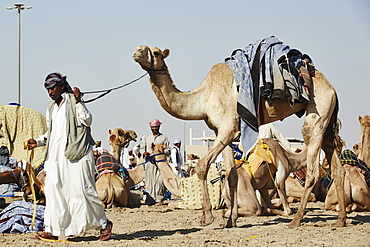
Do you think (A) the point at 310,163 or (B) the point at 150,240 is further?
(A) the point at 310,163

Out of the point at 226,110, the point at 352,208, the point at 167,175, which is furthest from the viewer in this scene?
the point at 167,175

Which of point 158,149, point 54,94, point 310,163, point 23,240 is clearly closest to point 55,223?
point 23,240

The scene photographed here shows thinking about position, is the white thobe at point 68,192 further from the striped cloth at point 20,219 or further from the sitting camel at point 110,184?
the sitting camel at point 110,184

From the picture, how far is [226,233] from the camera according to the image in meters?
7.96

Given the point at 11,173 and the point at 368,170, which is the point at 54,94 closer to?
the point at 11,173

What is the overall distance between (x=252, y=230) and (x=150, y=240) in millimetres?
1625

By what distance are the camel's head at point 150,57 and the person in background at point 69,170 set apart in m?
1.21

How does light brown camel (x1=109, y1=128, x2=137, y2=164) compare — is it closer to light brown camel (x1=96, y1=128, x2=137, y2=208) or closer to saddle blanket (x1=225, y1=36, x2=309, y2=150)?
light brown camel (x1=96, y1=128, x2=137, y2=208)

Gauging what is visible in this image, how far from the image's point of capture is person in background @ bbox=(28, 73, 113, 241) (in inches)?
280

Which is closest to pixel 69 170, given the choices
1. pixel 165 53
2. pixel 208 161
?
pixel 208 161

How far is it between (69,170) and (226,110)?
2.48 metres

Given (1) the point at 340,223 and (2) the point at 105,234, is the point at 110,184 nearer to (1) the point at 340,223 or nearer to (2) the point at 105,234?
(2) the point at 105,234

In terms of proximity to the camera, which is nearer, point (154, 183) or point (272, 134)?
point (154, 183)

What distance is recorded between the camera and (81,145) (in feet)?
23.8
